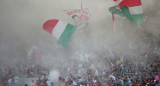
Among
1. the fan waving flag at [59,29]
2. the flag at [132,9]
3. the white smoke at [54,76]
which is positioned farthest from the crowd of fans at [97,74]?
the flag at [132,9]

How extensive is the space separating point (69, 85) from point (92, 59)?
2829 millimetres

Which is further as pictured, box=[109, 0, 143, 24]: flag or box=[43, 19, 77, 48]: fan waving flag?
box=[109, 0, 143, 24]: flag

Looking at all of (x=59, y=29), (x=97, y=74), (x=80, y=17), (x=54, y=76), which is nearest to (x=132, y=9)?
(x=80, y=17)

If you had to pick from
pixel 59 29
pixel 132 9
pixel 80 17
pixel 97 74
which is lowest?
pixel 97 74

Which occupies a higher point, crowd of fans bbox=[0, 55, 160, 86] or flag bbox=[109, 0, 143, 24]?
flag bbox=[109, 0, 143, 24]

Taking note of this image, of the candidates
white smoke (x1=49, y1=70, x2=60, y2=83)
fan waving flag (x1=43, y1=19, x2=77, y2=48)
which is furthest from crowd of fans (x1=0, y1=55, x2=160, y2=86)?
fan waving flag (x1=43, y1=19, x2=77, y2=48)

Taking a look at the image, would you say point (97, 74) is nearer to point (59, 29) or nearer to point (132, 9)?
point (59, 29)

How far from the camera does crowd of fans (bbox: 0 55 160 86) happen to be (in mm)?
7262

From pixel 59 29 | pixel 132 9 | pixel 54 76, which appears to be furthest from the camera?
pixel 54 76

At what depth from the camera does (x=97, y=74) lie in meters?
8.81

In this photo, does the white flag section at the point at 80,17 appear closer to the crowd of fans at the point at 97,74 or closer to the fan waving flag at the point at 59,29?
the fan waving flag at the point at 59,29

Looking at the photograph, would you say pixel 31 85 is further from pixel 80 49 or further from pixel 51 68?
pixel 80 49

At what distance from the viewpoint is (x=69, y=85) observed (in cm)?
767

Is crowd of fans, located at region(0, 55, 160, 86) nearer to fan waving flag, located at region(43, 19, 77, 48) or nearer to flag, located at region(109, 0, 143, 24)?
fan waving flag, located at region(43, 19, 77, 48)
